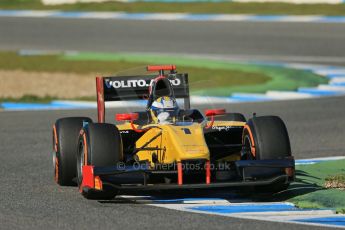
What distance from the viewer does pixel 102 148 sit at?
9336 mm

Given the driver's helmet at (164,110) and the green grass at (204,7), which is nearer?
the driver's helmet at (164,110)

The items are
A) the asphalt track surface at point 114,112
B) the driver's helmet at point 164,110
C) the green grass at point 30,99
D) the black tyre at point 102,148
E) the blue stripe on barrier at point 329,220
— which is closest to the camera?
the blue stripe on barrier at point 329,220

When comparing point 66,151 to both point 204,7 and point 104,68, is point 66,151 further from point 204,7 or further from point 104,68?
point 204,7

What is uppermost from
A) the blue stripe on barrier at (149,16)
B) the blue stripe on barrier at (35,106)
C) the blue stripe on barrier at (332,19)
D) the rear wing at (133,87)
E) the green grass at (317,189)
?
the blue stripe on barrier at (149,16)

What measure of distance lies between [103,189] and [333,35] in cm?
1899

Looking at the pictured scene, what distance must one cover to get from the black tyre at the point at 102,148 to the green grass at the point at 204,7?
68.9 feet

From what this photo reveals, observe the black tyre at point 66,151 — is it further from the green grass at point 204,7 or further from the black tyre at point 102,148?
the green grass at point 204,7

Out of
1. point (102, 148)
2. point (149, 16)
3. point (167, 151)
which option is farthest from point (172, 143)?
point (149, 16)

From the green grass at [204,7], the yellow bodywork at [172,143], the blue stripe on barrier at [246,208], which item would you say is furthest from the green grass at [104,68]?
the blue stripe on barrier at [246,208]

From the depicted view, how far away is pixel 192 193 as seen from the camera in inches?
384

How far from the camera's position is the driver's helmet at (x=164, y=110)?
10.0 meters

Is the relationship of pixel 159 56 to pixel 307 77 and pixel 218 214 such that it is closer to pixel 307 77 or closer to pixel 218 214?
pixel 307 77

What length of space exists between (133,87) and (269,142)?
2.08 metres

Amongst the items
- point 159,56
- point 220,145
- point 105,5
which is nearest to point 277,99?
point 159,56
